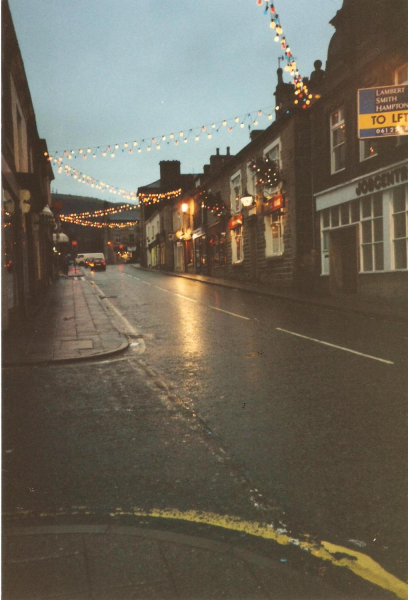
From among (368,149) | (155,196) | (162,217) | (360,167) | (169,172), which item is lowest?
(360,167)

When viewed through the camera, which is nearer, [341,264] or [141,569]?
[141,569]

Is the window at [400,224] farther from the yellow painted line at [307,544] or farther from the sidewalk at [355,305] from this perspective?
the yellow painted line at [307,544]

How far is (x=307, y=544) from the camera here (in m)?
3.18

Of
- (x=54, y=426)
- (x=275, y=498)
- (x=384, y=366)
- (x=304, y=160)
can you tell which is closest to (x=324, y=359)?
(x=384, y=366)

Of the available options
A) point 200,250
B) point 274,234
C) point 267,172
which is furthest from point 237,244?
point 200,250

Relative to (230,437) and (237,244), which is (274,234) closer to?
(237,244)

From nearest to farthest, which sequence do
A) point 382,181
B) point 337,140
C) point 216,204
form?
point 382,181 < point 337,140 < point 216,204

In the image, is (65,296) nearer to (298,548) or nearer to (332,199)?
(332,199)

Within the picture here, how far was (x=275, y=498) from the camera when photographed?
3.79 metres

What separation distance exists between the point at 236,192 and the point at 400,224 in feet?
58.0

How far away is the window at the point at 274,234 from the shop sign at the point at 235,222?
13.4 ft

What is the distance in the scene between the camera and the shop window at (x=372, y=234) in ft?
56.8

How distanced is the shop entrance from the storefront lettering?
7.72ft

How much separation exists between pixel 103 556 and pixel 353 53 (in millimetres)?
18513
